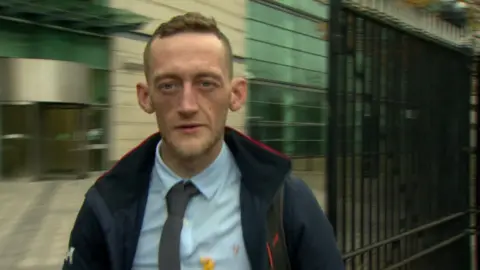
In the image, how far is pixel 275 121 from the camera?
323 inches

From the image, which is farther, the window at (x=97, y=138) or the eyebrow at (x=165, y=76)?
the window at (x=97, y=138)

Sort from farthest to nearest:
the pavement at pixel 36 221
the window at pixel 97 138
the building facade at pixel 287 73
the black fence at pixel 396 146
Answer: the building facade at pixel 287 73
the window at pixel 97 138
the pavement at pixel 36 221
the black fence at pixel 396 146

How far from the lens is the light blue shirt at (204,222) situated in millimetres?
1707

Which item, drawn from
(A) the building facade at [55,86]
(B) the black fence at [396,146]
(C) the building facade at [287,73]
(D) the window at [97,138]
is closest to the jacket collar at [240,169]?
(B) the black fence at [396,146]

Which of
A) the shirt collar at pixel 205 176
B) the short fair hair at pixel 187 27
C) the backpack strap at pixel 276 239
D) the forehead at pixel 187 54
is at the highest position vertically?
the short fair hair at pixel 187 27

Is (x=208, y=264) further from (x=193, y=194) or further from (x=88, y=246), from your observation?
(x=88, y=246)

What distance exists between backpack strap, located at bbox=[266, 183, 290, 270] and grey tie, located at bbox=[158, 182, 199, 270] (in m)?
0.20

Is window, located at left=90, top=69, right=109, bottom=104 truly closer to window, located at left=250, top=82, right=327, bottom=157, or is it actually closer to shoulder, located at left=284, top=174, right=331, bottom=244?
window, located at left=250, top=82, right=327, bottom=157

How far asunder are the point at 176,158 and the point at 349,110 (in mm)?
1990

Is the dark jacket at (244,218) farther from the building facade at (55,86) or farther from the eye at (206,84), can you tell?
the building facade at (55,86)

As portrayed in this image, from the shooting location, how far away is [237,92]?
71.8 inches

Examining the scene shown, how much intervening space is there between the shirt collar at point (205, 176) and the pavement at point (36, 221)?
3.81 metres

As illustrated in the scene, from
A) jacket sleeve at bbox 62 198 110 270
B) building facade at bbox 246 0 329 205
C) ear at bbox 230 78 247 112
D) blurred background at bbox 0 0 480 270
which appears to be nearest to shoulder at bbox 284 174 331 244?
ear at bbox 230 78 247 112

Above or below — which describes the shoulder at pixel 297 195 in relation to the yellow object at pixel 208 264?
above
